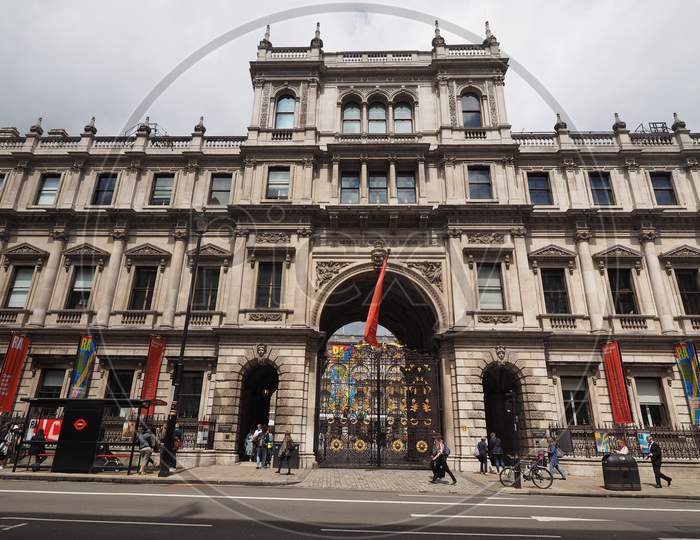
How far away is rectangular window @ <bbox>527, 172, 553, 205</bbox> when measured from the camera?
2442 cm

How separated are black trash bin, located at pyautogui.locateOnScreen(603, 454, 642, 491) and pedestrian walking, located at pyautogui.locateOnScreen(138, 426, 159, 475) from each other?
16773mm

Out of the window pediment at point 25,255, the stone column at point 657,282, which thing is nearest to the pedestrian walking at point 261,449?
the window pediment at point 25,255

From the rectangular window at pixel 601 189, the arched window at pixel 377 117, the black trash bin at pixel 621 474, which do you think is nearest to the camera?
the black trash bin at pixel 621 474

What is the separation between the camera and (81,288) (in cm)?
2356

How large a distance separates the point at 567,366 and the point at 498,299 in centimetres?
467

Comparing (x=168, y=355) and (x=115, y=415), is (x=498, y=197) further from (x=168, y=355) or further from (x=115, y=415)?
(x=115, y=415)

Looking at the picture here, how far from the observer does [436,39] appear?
27406mm

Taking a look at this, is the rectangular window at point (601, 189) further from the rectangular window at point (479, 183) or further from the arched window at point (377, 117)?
the arched window at point (377, 117)

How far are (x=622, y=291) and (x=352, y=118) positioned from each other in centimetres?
1876

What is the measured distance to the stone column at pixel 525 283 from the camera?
20.8 meters

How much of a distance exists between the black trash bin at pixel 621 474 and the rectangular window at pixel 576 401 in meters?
5.76

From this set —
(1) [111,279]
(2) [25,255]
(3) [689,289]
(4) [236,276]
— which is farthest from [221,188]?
(3) [689,289]

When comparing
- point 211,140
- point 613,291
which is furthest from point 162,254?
point 613,291

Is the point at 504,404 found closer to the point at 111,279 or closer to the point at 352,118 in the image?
the point at 352,118
